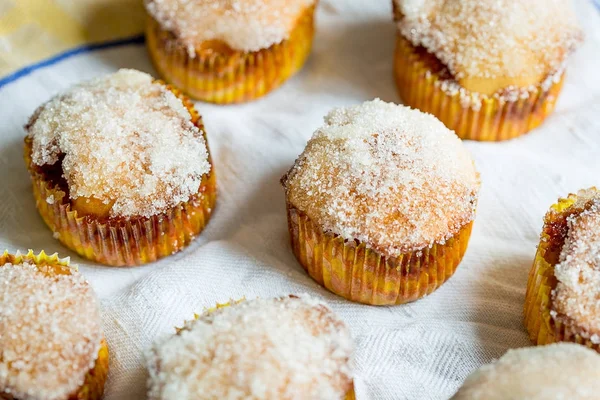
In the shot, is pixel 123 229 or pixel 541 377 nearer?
pixel 541 377

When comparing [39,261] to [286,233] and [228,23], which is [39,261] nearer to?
[286,233]

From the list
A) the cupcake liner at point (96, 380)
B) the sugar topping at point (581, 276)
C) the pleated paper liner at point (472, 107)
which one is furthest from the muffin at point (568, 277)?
the cupcake liner at point (96, 380)

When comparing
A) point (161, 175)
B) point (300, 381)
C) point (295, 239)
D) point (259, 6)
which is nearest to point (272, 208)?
point (295, 239)

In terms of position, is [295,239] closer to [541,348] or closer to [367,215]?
[367,215]

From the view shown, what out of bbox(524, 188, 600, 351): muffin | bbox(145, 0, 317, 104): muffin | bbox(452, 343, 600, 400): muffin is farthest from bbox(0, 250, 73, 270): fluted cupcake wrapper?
bbox(524, 188, 600, 351): muffin

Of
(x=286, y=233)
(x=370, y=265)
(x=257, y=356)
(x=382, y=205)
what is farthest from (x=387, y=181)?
(x=257, y=356)

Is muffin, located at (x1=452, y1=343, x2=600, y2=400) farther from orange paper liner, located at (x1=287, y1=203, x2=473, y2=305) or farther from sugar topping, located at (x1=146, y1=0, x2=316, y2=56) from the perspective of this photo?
sugar topping, located at (x1=146, y1=0, x2=316, y2=56)
